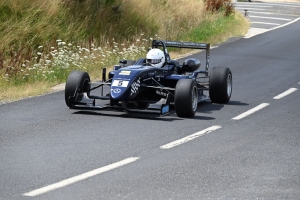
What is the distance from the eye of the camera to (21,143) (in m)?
11.0

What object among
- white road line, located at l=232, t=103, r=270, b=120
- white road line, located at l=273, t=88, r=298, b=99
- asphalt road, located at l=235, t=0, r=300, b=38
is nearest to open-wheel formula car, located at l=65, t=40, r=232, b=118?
white road line, located at l=232, t=103, r=270, b=120

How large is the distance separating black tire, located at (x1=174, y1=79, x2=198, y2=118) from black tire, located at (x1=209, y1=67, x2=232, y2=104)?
1.34 meters

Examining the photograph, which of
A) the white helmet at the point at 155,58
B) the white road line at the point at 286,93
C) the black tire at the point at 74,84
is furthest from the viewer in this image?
the white road line at the point at 286,93

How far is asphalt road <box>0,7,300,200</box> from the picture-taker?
8.65 meters

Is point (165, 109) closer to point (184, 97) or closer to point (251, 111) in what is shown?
point (184, 97)

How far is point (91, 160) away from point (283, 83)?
30.4ft

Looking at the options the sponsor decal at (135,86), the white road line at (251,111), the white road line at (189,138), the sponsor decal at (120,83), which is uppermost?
the sponsor decal at (120,83)

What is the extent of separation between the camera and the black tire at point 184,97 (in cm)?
1294

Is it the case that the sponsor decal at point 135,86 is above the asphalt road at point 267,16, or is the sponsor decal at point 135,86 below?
above

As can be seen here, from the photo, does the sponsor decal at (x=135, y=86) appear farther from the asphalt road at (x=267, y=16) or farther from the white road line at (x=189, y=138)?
the asphalt road at (x=267, y=16)

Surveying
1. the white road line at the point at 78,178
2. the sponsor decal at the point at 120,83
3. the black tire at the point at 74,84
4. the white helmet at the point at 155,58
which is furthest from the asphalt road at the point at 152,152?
the white helmet at the point at 155,58

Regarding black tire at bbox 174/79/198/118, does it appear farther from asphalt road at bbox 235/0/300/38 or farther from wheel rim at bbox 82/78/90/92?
asphalt road at bbox 235/0/300/38

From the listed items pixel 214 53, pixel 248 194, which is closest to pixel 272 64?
pixel 214 53

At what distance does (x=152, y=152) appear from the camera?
1058 cm
